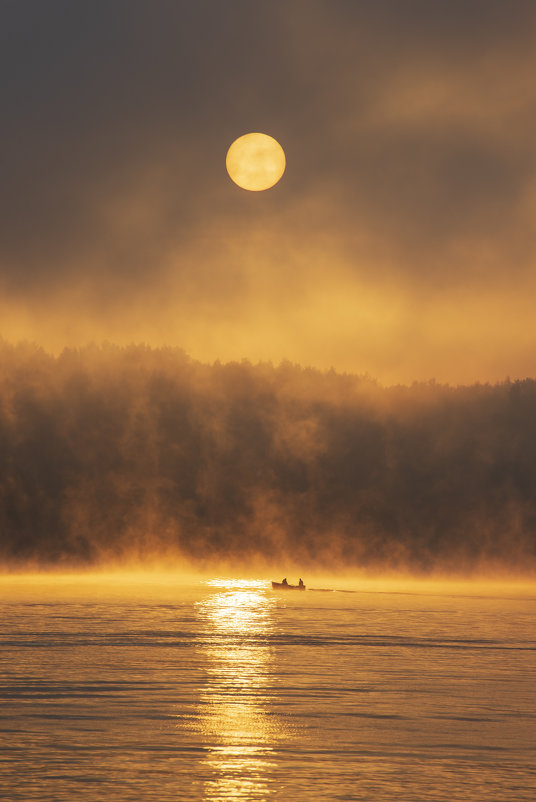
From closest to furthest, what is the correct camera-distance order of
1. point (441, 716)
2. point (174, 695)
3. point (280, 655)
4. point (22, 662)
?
point (441, 716) → point (174, 695) → point (22, 662) → point (280, 655)

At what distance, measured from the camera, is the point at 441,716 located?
157 ft

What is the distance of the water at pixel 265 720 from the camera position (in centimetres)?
3105

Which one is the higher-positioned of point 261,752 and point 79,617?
point 79,617

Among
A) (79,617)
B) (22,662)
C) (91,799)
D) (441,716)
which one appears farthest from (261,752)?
(79,617)

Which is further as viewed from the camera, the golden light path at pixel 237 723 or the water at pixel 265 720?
the water at pixel 265 720

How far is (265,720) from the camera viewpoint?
44250 millimetres

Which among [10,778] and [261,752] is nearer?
[10,778]

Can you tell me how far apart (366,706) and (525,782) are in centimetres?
1967

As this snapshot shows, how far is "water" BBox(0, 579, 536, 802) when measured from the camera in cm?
3105

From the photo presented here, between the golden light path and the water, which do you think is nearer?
the golden light path

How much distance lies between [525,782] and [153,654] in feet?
187

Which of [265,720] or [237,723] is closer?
[237,723]

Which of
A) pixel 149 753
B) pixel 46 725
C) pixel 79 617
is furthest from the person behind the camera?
pixel 79 617

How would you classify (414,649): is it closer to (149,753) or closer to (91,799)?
(149,753)
